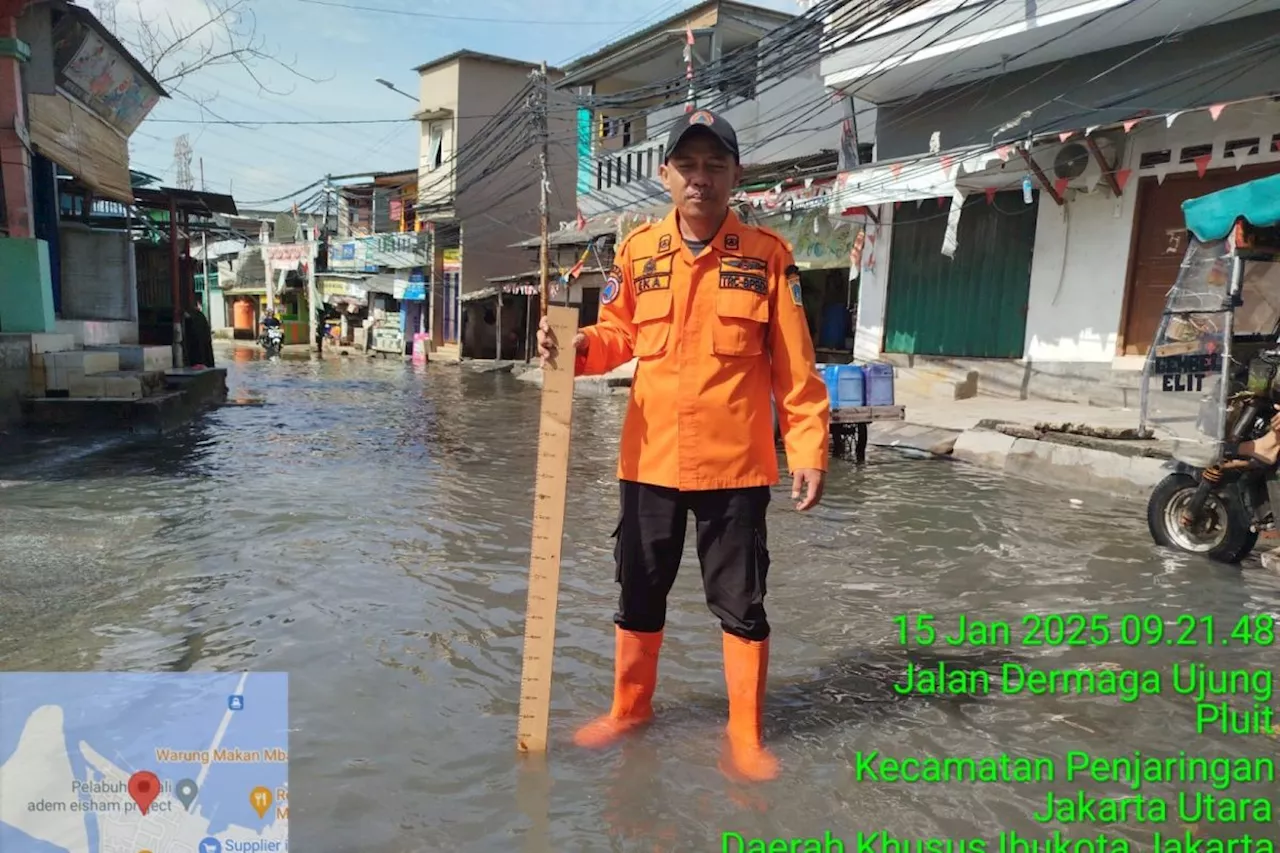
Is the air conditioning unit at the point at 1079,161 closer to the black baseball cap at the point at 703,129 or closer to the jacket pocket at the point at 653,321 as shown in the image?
the black baseball cap at the point at 703,129

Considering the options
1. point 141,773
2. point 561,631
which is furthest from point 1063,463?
point 141,773

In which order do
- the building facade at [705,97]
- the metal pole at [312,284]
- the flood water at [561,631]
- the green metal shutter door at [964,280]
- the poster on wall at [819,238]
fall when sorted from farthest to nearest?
1. the metal pole at [312,284]
2. the poster on wall at [819,238]
3. the building facade at [705,97]
4. the green metal shutter door at [964,280]
5. the flood water at [561,631]

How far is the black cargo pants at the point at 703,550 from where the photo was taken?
269 centimetres

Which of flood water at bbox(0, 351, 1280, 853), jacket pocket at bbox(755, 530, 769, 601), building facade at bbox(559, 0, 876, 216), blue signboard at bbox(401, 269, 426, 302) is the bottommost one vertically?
flood water at bbox(0, 351, 1280, 853)

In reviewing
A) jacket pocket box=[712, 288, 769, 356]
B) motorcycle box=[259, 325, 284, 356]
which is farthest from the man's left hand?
motorcycle box=[259, 325, 284, 356]

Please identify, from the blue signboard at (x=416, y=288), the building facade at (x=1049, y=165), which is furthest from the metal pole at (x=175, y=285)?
the blue signboard at (x=416, y=288)

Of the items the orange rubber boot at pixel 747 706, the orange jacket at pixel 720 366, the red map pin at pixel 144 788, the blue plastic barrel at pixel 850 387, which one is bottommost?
the orange rubber boot at pixel 747 706

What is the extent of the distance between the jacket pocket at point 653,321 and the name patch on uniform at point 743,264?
0.69ft

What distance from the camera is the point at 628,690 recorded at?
9.65 ft

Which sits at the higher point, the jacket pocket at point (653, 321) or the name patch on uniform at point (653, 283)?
the name patch on uniform at point (653, 283)

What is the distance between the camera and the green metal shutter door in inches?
494

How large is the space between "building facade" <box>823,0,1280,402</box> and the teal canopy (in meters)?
4.19

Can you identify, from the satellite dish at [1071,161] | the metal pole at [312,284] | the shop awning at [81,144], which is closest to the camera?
the shop awning at [81,144]

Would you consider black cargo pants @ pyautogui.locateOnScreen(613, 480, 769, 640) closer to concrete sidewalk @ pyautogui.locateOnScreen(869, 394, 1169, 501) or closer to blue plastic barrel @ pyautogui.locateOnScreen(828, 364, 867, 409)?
concrete sidewalk @ pyautogui.locateOnScreen(869, 394, 1169, 501)
